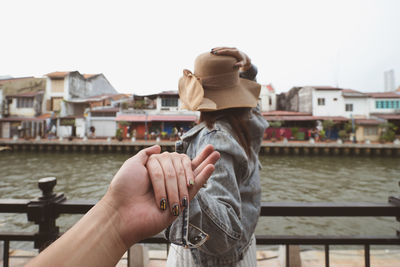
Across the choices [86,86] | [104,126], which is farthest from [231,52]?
[86,86]

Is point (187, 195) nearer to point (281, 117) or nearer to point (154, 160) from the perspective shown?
point (154, 160)

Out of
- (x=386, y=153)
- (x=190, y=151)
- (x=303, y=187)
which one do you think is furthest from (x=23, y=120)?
(x=386, y=153)

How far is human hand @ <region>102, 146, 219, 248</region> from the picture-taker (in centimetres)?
48

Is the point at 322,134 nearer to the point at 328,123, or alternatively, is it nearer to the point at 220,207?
the point at 328,123

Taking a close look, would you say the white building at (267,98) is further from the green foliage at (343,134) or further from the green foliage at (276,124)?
the green foliage at (343,134)

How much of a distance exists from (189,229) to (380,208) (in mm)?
1454

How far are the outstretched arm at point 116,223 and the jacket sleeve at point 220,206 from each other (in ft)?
0.36

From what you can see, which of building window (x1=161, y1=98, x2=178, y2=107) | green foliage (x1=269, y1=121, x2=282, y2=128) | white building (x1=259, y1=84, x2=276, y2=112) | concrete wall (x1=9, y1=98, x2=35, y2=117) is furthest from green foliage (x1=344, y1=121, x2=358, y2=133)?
concrete wall (x1=9, y1=98, x2=35, y2=117)

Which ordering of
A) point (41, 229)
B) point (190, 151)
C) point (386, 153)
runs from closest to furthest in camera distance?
point (190, 151), point (41, 229), point (386, 153)

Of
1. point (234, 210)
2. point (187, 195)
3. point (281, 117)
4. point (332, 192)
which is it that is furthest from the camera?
point (281, 117)

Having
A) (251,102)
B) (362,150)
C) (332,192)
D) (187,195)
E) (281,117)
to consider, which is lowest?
(332,192)

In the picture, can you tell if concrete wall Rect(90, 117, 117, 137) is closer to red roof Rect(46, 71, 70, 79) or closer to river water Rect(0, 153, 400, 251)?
river water Rect(0, 153, 400, 251)

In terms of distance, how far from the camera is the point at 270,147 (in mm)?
16156

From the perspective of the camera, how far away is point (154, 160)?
0.52 m
